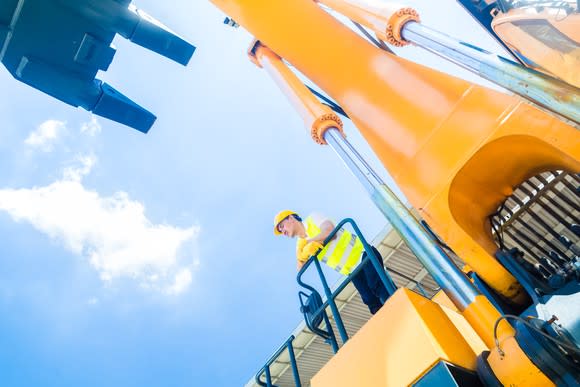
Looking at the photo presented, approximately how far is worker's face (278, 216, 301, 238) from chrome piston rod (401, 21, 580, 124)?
2.86 meters

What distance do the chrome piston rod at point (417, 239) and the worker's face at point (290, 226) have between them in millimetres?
2106

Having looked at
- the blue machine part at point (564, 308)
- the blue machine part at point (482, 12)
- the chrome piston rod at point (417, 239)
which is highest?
the blue machine part at point (482, 12)

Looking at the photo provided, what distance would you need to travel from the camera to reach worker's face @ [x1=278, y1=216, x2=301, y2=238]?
4.96 metres

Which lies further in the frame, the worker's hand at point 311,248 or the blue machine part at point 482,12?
the worker's hand at point 311,248

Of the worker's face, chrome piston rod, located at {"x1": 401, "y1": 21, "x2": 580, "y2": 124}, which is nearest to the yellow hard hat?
the worker's face

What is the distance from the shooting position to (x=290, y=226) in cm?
495

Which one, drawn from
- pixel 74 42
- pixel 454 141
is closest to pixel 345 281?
pixel 454 141

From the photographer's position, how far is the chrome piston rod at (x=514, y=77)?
5.64 ft

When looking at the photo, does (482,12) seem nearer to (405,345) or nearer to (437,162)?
(437,162)

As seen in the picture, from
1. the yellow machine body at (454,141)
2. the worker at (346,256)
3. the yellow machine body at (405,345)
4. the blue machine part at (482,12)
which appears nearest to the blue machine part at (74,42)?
the yellow machine body at (454,141)

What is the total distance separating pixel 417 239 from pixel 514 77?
92cm

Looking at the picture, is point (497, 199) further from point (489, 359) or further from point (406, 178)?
point (489, 359)

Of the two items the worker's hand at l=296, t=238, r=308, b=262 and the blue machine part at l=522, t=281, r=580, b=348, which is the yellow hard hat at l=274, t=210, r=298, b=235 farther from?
the blue machine part at l=522, t=281, r=580, b=348

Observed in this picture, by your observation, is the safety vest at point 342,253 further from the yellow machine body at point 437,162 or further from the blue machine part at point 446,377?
the blue machine part at point 446,377
